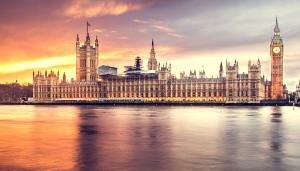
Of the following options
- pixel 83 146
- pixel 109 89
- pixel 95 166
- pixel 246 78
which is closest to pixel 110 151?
pixel 83 146

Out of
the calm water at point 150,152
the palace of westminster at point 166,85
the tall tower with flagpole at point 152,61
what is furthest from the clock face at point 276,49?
the calm water at point 150,152

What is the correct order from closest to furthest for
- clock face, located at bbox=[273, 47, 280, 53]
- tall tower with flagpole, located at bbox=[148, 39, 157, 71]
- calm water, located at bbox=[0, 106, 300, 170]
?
calm water, located at bbox=[0, 106, 300, 170] < clock face, located at bbox=[273, 47, 280, 53] < tall tower with flagpole, located at bbox=[148, 39, 157, 71]

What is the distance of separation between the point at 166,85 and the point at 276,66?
46069mm

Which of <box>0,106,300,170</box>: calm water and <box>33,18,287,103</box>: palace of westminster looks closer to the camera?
<box>0,106,300,170</box>: calm water

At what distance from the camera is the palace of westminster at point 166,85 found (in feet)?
490

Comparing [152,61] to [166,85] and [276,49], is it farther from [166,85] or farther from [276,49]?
[276,49]

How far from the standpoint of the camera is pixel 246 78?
149 metres

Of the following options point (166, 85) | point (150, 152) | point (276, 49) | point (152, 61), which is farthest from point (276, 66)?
point (150, 152)

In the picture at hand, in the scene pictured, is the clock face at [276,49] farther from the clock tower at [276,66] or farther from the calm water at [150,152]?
the calm water at [150,152]

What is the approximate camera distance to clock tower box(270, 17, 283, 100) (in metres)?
168

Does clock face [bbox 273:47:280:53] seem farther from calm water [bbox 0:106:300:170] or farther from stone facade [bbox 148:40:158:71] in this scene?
calm water [bbox 0:106:300:170]

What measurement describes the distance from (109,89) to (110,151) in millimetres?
150663

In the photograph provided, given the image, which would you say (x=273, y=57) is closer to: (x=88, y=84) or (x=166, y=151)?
(x=88, y=84)

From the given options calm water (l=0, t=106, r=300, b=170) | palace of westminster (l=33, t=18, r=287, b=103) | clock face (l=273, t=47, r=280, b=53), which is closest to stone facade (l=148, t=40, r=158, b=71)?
palace of westminster (l=33, t=18, r=287, b=103)
